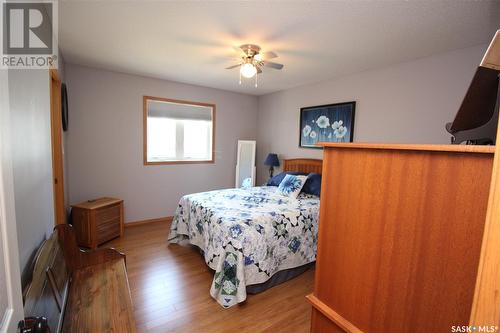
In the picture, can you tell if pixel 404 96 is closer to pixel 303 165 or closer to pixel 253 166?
pixel 303 165

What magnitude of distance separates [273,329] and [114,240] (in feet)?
8.62

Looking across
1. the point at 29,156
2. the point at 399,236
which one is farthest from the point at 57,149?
the point at 399,236

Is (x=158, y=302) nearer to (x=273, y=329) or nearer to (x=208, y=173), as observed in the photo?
(x=273, y=329)

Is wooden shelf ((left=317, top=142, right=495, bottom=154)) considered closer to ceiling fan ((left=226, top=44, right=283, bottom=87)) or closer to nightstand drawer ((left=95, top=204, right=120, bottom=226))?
ceiling fan ((left=226, top=44, right=283, bottom=87))

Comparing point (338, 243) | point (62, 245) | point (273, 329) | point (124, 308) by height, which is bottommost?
point (273, 329)

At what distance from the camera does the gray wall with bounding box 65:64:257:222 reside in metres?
3.41

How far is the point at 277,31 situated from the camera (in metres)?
2.18

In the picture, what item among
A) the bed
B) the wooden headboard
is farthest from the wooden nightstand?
the wooden headboard

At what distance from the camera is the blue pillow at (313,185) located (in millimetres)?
3363

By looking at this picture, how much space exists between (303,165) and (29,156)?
355 cm

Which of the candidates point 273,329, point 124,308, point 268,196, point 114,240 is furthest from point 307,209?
point 114,240

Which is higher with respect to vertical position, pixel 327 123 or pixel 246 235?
pixel 327 123

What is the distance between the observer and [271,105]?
4.88 metres

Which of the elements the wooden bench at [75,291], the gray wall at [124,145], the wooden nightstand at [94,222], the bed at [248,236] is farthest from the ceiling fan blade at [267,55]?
the wooden nightstand at [94,222]
